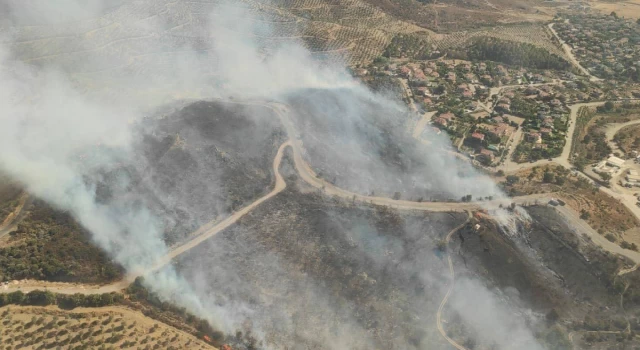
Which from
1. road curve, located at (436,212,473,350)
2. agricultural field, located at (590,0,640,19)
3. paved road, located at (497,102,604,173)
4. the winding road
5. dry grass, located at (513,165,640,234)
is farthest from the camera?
agricultural field, located at (590,0,640,19)

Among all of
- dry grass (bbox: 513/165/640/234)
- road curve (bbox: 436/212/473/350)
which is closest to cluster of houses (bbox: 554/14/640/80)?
dry grass (bbox: 513/165/640/234)

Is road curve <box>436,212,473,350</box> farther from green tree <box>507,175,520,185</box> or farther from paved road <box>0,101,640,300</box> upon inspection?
green tree <box>507,175,520,185</box>

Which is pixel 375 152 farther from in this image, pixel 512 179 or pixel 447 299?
pixel 447 299

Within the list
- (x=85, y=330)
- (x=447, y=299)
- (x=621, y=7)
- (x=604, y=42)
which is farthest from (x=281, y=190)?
(x=621, y=7)

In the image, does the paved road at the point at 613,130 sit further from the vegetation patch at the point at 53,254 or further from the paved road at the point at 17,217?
the paved road at the point at 17,217

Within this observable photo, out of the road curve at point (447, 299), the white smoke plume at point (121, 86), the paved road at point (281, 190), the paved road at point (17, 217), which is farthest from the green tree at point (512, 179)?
the paved road at point (17, 217)

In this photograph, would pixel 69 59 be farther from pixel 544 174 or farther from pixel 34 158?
pixel 544 174
